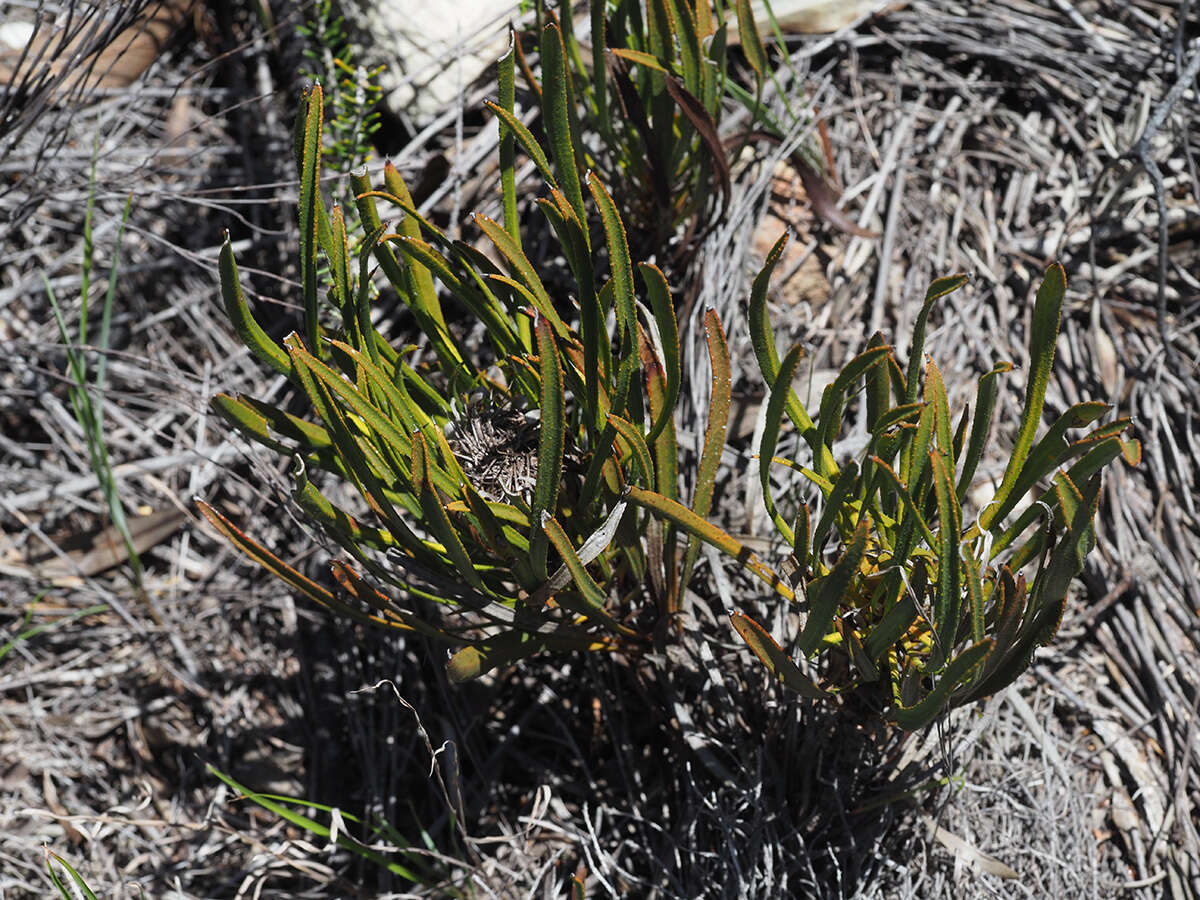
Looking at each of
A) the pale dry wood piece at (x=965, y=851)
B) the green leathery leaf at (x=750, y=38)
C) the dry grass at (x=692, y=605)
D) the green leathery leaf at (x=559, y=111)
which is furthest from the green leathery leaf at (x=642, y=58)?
the pale dry wood piece at (x=965, y=851)

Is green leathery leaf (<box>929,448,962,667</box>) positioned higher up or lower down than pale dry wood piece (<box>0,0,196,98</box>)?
lower down

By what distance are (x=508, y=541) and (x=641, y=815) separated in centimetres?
52

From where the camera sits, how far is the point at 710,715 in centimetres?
119

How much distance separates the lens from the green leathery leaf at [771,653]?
86cm

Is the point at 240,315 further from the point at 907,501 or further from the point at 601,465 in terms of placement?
the point at 907,501

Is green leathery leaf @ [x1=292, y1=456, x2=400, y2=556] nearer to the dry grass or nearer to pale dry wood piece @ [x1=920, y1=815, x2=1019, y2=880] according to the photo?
the dry grass

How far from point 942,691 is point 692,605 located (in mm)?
461

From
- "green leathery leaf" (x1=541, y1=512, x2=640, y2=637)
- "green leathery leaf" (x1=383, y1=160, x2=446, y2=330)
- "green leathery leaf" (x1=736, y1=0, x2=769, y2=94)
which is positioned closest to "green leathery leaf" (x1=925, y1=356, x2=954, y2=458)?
Result: "green leathery leaf" (x1=541, y1=512, x2=640, y2=637)

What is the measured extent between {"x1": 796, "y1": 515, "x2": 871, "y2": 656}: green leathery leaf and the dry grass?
28 cm

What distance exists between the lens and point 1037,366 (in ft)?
2.82

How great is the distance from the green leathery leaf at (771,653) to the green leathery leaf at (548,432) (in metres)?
0.19

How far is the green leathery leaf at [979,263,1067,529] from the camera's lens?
803 mm

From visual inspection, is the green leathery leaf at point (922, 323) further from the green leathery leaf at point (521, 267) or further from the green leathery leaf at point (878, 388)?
the green leathery leaf at point (521, 267)

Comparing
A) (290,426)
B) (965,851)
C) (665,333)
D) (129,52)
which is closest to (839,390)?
(665,333)
